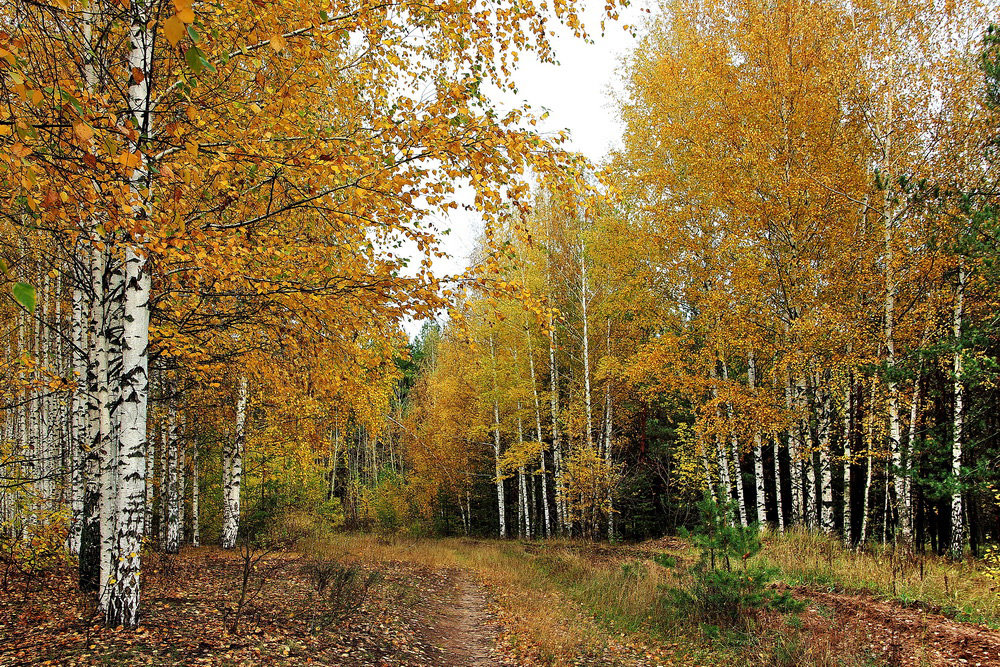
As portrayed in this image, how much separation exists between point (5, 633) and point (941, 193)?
1210 cm

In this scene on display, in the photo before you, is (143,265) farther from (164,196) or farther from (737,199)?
(737,199)

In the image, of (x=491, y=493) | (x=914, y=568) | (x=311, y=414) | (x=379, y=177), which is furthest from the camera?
(x=491, y=493)

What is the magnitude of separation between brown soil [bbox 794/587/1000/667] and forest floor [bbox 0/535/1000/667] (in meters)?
0.02

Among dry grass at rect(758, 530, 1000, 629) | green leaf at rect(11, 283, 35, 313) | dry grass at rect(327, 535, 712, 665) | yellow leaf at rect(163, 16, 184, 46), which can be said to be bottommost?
dry grass at rect(327, 535, 712, 665)

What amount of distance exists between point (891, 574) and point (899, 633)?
2.18 meters

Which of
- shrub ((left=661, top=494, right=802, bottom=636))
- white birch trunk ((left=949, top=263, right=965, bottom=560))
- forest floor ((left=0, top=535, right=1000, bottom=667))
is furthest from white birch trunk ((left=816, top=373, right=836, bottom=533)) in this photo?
shrub ((left=661, top=494, right=802, bottom=636))

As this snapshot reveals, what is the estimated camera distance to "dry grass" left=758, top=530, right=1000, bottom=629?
21.4 ft

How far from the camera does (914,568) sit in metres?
7.63

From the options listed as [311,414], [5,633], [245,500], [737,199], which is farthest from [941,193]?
[245,500]

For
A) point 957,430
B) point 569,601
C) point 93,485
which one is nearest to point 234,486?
point 93,485

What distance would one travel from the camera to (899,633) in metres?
5.80

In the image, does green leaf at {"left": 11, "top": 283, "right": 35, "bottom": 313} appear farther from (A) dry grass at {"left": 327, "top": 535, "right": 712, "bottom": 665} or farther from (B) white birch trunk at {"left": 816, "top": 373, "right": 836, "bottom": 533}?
(B) white birch trunk at {"left": 816, "top": 373, "right": 836, "bottom": 533}

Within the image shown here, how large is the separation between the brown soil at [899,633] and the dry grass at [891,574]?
366mm

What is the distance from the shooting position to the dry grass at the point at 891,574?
21.4 feet
